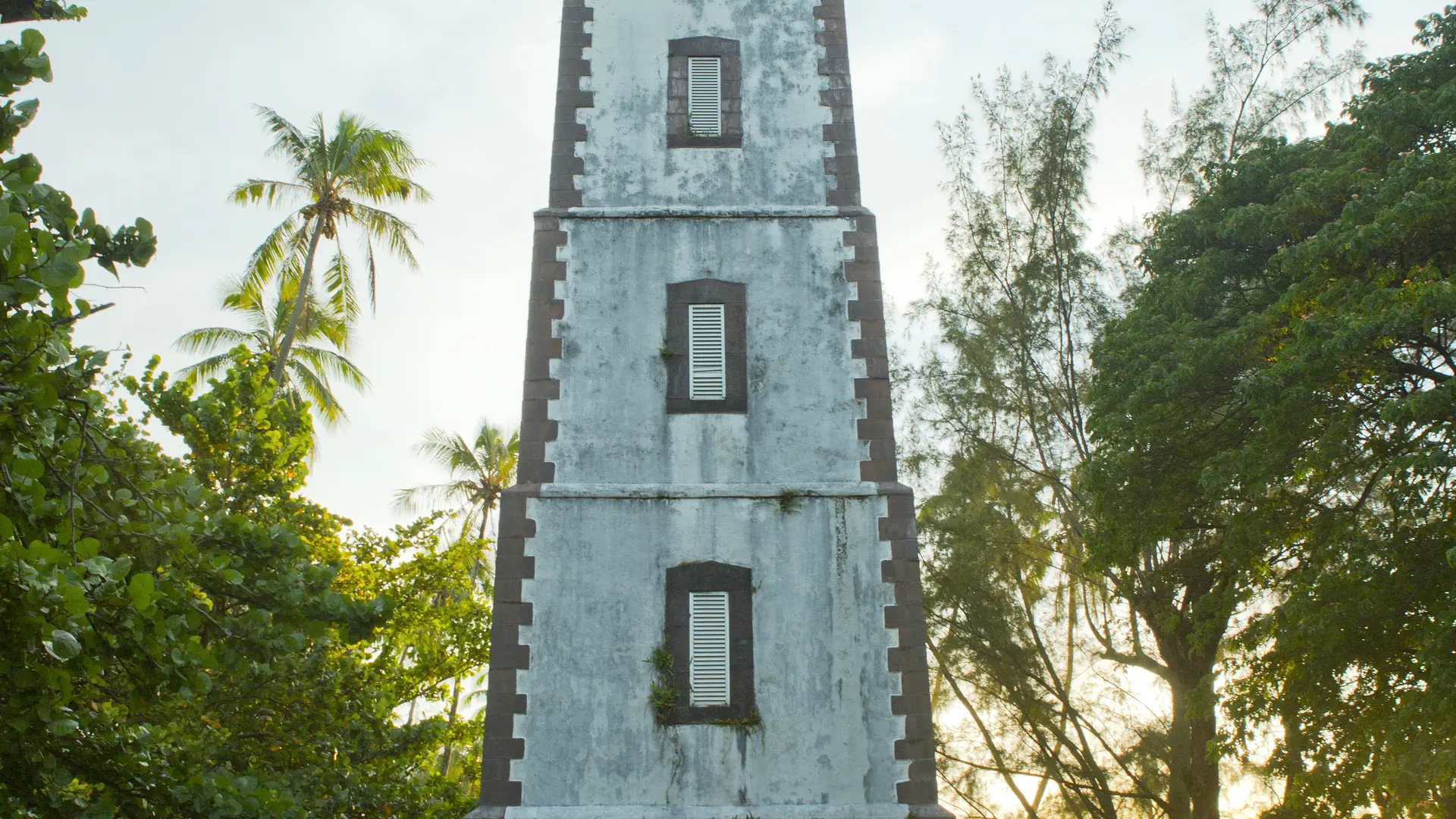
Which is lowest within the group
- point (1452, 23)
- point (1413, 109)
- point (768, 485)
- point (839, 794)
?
point (839, 794)

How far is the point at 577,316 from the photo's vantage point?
1216 centimetres

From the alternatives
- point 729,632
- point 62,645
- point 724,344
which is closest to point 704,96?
point 724,344

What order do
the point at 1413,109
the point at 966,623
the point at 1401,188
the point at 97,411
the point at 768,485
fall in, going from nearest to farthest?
the point at 97,411 < the point at 768,485 < the point at 1401,188 < the point at 1413,109 < the point at 966,623

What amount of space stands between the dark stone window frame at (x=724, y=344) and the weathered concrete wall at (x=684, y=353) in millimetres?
72

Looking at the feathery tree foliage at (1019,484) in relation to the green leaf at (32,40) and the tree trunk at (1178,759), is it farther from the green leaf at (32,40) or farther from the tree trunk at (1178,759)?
the green leaf at (32,40)

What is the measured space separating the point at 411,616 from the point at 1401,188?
12.6 meters

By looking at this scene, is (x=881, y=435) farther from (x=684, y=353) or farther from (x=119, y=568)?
(x=119, y=568)

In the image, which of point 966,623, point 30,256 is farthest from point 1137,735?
point 30,256

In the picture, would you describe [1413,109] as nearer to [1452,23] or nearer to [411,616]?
[1452,23]

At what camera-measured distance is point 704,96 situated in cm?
1357

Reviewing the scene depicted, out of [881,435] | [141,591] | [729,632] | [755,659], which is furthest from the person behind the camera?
[881,435]

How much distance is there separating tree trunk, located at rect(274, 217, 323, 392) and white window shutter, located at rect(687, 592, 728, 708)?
Answer: 9.32m

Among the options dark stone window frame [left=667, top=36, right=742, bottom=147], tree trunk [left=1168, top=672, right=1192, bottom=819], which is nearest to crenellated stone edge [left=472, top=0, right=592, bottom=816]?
dark stone window frame [left=667, top=36, right=742, bottom=147]

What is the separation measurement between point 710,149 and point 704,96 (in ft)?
2.45
